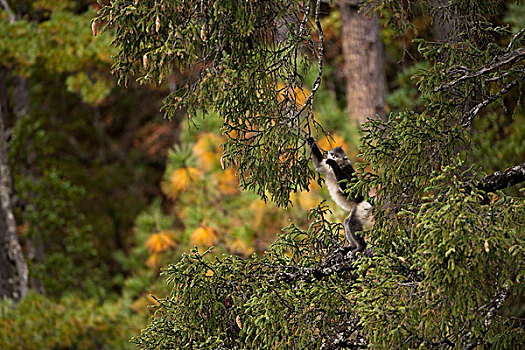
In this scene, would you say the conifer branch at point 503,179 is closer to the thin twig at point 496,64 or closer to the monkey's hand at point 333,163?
the thin twig at point 496,64

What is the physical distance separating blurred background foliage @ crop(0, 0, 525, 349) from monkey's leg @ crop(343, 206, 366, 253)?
1.80 meters

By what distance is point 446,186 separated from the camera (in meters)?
2.64

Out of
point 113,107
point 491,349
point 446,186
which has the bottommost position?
point 491,349

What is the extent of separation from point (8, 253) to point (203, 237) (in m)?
2.78

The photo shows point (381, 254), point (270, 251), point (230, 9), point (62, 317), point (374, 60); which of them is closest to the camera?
point (381, 254)

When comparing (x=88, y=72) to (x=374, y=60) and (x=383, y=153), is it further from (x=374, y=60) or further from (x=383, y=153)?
(x=383, y=153)

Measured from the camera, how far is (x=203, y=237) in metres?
8.66

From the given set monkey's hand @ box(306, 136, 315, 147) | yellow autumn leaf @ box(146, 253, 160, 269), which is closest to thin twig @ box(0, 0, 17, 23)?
yellow autumn leaf @ box(146, 253, 160, 269)

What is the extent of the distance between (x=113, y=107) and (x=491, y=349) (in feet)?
45.1

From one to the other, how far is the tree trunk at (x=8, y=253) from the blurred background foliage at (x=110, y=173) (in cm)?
59

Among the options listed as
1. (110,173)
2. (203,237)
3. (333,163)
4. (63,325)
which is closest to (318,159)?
(333,163)

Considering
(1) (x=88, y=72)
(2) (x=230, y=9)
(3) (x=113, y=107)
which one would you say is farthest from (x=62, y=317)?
(3) (x=113, y=107)

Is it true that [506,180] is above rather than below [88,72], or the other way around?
below

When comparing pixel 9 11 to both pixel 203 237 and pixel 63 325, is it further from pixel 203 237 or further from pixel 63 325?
pixel 63 325
